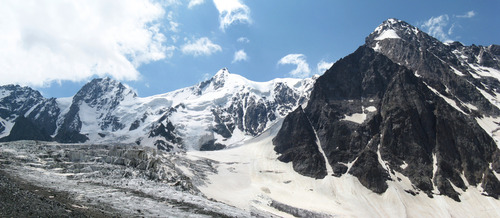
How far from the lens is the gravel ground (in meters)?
36.7

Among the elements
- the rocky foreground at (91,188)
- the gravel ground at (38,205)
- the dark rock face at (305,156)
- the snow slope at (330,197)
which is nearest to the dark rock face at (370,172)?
the snow slope at (330,197)

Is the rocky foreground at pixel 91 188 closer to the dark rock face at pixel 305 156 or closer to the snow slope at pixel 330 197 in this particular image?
the snow slope at pixel 330 197

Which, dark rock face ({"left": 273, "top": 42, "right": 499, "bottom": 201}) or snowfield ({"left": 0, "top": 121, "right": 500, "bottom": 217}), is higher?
dark rock face ({"left": 273, "top": 42, "right": 499, "bottom": 201})

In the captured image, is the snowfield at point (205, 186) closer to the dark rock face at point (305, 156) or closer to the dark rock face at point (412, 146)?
the dark rock face at point (305, 156)

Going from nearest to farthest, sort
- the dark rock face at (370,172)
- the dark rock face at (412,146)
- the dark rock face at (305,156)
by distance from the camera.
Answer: the dark rock face at (370,172), the dark rock face at (412,146), the dark rock face at (305,156)

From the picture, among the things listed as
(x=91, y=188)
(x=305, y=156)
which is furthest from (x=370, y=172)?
(x=91, y=188)

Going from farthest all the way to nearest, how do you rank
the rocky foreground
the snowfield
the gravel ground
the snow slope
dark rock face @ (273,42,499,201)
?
1. dark rock face @ (273,42,499,201)
2. the snow slope
3. the snowfield
4. the rocky foreground
5. the gravel ground

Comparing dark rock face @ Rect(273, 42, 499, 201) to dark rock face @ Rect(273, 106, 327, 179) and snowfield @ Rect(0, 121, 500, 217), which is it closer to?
dark rock face @ Rect(273, 106, 327, 179)

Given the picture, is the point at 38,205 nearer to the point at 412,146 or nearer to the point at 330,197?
the point at 330,197

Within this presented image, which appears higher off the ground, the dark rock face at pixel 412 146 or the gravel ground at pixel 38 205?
the dark rock face at pixel 412 146

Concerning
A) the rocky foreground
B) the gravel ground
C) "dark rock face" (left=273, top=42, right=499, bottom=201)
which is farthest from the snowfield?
"dark rock face" (left=273, top=42, right=499, bottom=201)

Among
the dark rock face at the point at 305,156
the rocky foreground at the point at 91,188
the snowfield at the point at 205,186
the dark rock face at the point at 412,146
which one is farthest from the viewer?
the dark rock face at the point at 305,156

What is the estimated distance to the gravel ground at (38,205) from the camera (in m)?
36.7

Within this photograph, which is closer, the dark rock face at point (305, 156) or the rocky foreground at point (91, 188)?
the rocky foreground at point (91, 188)
